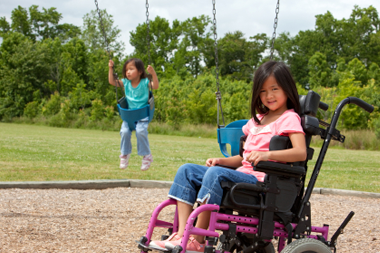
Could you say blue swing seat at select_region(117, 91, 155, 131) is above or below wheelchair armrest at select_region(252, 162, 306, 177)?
above

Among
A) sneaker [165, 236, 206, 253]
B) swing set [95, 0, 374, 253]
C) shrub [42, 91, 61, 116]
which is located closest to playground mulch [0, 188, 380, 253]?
sneaker [165, 236, 206, 253]

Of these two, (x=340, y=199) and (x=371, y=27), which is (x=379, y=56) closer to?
(x=371, y=27)

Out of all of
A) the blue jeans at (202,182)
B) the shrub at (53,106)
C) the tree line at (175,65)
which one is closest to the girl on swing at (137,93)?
the blue jeans at (202,182)

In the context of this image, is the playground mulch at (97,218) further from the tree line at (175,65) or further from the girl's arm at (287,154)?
the tree line at (175,65)

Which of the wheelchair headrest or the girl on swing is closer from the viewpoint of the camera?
the wheelchair headrest

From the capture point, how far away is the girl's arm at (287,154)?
7.77ft

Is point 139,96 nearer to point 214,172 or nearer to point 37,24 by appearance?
point 214,172

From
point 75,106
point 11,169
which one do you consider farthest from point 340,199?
point 75,106

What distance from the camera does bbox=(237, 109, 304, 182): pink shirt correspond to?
251cm

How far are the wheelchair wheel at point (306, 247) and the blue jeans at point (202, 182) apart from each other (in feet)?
1.41

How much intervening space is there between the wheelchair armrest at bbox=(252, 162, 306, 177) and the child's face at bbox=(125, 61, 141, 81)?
3541mm

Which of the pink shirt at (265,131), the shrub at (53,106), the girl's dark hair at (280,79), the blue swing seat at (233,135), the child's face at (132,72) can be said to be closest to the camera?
the pink shirt at (265,131)

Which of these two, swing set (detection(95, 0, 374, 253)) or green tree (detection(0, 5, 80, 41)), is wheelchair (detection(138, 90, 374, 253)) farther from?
green tree (detection(0, 5, 80, 41))

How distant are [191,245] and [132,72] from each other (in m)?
3.55
